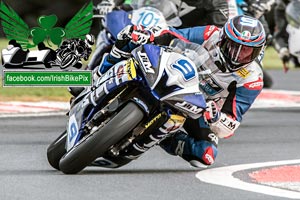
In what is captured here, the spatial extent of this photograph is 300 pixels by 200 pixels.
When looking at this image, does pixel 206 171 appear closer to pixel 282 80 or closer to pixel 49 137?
pixel 49 137

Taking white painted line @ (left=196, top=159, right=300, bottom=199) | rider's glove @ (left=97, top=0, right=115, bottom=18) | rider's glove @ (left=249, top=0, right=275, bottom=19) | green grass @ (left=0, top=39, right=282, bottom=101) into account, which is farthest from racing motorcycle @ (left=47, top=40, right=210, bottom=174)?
rider's glove @ (left=249, top=0, right=275, bottom=19)

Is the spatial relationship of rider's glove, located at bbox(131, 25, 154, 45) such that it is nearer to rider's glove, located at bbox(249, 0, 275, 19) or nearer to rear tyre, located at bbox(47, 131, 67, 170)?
rear tyre, located at bbox(47, 131, 67, 170)

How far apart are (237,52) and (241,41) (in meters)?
0.11

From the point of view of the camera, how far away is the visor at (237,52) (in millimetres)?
10598

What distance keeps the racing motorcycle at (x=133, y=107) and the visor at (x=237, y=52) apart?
0.30 m

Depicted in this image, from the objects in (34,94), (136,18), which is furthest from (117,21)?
(34,94)

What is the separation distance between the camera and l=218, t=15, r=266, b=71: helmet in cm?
1057

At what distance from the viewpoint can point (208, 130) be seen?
11172 millimetres

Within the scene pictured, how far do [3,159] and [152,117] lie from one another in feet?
5.73

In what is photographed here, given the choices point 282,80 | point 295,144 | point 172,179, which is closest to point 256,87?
point 172,179

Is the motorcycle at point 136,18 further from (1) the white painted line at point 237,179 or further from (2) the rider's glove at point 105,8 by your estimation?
(1) the white painted line at point 237,179

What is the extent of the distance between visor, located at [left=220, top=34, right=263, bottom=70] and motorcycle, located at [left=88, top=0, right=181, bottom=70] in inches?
108

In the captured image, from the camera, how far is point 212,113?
10.7 metres

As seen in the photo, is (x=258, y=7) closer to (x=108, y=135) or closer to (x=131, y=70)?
(x=131, y=70)
